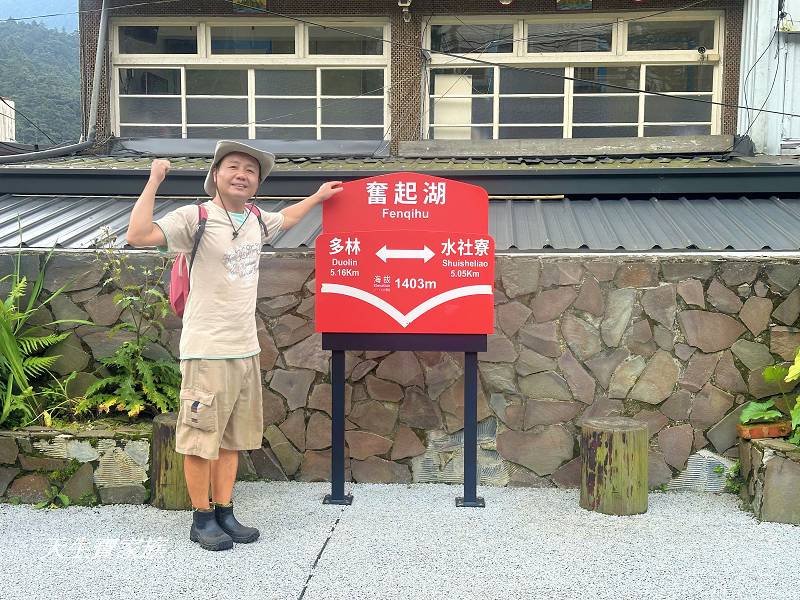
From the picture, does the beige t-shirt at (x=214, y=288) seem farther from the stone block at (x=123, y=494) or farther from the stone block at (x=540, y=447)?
the stone block at (x=540, y=447)

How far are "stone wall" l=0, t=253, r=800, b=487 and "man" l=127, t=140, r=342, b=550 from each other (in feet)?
3.83

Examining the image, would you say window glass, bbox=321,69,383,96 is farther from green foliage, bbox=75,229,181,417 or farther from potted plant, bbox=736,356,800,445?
potted plant, bbox=736,356,800,445

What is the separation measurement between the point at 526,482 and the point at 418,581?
180 centimetres

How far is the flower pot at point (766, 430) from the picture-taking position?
17.9 ft

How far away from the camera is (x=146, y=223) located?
429 cm

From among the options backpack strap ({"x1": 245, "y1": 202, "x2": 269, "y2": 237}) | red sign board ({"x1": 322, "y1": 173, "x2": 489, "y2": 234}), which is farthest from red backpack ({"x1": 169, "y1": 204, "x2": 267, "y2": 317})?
red sign board ({"x1": 322, "y1": 173, "x2": 489, "y2": 234})

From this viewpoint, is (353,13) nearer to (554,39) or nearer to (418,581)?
(554,39)

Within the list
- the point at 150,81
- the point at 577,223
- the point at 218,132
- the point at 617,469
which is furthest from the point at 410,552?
the point at 150,81

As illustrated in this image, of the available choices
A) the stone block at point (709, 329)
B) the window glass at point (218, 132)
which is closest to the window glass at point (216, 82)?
the window glass at point (218, 132)

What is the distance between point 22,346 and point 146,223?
2245mm

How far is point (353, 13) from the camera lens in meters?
9.84

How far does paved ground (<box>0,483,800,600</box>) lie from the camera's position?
4.18 meters

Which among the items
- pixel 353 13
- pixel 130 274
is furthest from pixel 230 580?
pixel 353 13

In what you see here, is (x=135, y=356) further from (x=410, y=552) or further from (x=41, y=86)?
(x=41, y=86)
